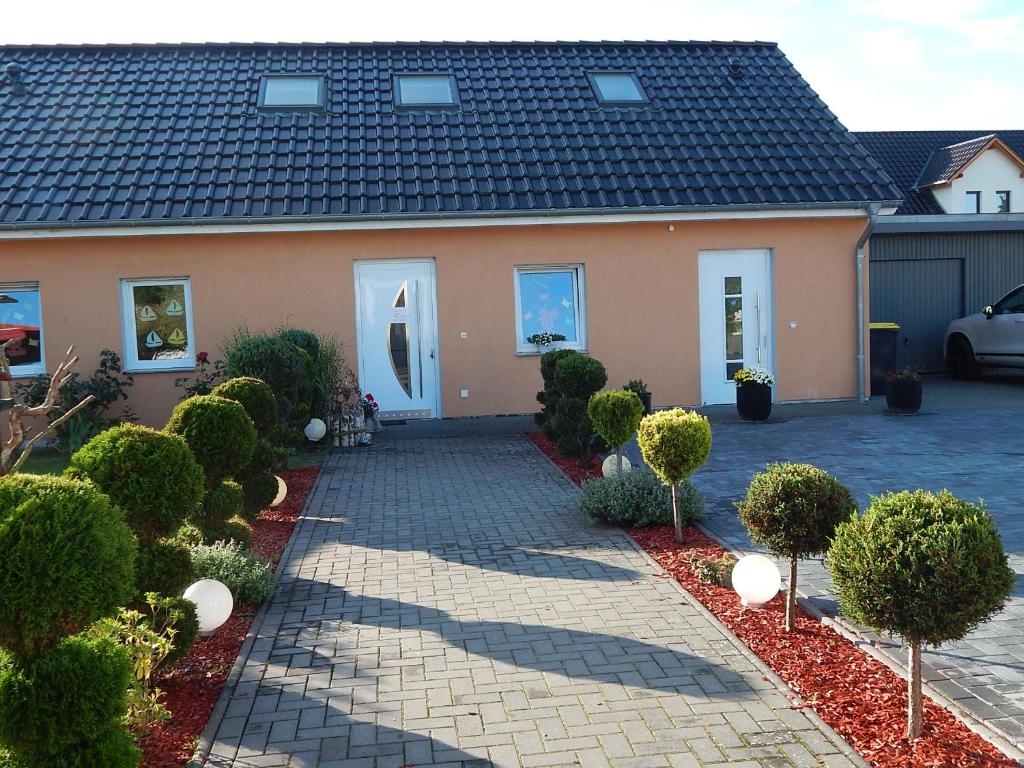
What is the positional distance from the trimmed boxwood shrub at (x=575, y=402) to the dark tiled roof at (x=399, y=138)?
3517 mm

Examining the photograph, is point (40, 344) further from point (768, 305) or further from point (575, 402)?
point (768, 305)

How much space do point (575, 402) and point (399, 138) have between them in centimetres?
620

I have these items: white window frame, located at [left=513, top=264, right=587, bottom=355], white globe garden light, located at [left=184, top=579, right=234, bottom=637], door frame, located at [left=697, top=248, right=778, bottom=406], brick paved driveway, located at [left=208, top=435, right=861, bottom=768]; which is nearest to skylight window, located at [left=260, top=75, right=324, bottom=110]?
white window frame, located at [left=513, top=264, right=587, bottom=355]

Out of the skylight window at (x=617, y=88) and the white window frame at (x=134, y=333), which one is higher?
the skylight window at (x=617, y=88)

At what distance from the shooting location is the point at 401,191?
13336 millimetres

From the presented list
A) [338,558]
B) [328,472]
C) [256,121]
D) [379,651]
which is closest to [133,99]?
[256,121]

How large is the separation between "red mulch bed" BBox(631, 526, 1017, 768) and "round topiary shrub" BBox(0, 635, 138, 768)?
2880mm

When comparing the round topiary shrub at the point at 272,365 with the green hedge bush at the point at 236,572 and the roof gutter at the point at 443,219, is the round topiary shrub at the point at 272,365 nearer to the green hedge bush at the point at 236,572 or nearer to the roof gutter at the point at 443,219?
the roof gutter at the point at 443,219

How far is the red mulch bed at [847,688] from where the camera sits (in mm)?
3715

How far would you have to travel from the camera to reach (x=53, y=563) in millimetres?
3084

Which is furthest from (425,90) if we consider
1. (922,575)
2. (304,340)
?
(922,575)

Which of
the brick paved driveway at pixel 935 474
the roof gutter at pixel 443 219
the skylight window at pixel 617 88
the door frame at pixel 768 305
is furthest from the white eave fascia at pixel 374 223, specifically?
the skylight window at pixel 617 88

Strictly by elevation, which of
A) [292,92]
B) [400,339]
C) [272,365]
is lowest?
[272,365]

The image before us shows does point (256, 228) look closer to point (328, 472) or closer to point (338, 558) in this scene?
point (328, 472)
